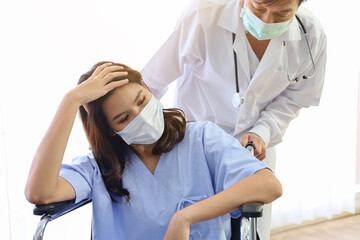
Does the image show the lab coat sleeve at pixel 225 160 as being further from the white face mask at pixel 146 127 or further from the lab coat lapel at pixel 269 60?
the lab coat lapel at pixel 269 60

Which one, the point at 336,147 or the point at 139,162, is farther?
the point at 336,147

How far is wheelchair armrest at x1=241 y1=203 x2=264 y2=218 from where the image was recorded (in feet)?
3.50

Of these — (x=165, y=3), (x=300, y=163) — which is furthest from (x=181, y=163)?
(x=300, y=163)

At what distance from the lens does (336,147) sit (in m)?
2.96

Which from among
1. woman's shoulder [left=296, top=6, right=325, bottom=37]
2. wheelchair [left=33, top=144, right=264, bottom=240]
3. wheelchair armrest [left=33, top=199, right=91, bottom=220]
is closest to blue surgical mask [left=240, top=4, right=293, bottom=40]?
woman's shoulder [left=296, top=6, right=325, bottom=37]

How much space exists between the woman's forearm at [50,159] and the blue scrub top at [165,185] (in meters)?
0.09

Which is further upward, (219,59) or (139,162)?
(219,59)

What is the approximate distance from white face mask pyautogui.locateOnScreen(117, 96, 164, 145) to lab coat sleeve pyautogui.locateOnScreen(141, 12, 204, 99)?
0.30 meters

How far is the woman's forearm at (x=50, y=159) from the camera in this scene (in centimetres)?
120

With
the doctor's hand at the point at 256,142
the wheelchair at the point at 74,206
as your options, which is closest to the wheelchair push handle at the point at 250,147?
the doctor's hand at the point at 256,142

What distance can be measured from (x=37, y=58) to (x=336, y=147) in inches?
79.7

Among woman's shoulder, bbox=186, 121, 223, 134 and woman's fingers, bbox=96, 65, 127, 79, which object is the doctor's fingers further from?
woman's fingers, bbox=96, 65, 127, 79

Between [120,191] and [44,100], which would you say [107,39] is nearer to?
[44,100]

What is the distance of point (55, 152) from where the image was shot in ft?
3.95
